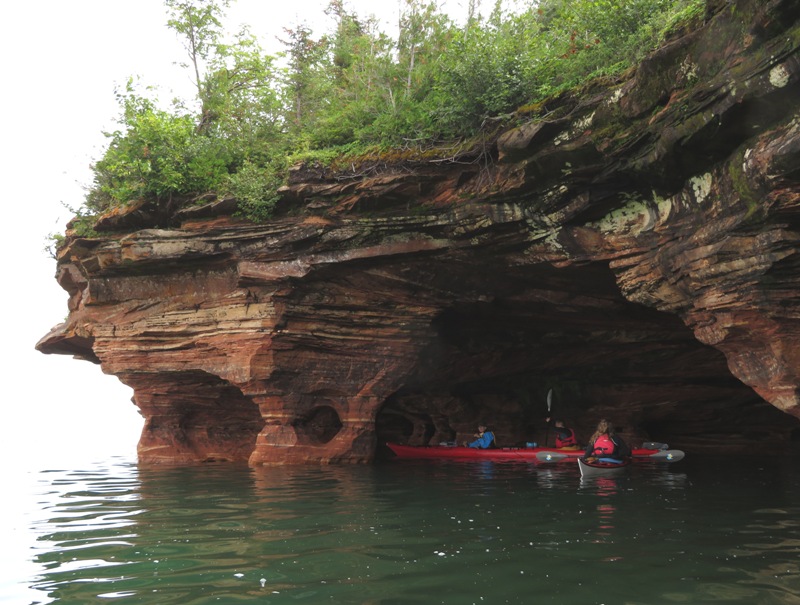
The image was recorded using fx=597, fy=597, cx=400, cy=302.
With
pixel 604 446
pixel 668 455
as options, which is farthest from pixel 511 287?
pixel 668 455

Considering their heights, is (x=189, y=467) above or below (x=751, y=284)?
below

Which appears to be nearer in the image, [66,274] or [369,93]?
[369,93]

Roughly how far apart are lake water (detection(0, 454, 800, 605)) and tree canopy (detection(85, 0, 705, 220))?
7872 millimetres

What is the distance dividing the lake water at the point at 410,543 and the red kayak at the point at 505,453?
3.91m

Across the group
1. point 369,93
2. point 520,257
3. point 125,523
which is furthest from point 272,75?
point 125,523

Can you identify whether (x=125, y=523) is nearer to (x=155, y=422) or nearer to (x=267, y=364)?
(x=267, y=364)

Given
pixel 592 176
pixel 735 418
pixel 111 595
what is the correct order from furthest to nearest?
pixel 735 418
pixel 592 176
pixel 111 595

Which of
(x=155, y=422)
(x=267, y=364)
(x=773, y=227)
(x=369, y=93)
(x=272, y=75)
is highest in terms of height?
(x=272, y=75)

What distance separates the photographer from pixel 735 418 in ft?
71.8

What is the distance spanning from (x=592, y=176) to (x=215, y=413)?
1576 centimetres

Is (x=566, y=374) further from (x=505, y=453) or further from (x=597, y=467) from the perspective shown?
(x=597, y=467)

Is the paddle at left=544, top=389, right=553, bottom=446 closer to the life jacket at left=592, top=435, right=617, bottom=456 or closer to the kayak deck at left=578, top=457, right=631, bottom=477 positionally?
the life jacket at left=592, top=435, right=617, bottom=456

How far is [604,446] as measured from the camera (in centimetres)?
1498

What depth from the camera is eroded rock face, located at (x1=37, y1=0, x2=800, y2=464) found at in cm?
984
